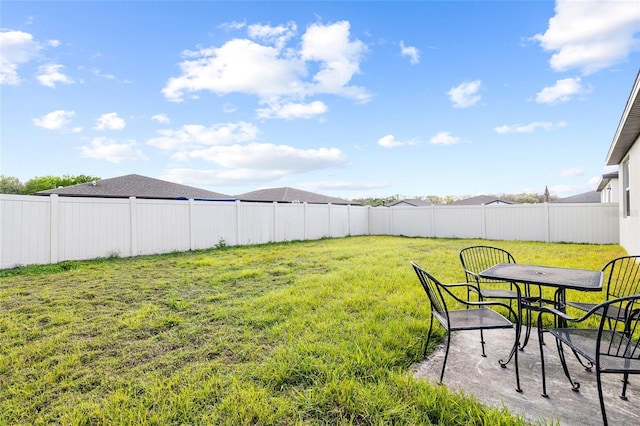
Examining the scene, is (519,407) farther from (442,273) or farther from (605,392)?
(442,273)

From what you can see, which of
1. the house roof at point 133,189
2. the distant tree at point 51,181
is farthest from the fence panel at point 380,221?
the distant tree at point 51,181

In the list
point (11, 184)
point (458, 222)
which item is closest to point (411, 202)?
point (458, 222)

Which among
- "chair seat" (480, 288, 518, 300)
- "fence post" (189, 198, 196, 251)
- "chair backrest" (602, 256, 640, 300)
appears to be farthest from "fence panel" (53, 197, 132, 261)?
"chair backrest" (602, 256, 640, 300)

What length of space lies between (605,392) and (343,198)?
28.7m

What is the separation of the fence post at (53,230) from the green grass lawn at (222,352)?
1.47 metres

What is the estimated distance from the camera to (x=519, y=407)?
178 centimetres

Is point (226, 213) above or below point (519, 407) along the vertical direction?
above

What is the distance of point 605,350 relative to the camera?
5.72 feet

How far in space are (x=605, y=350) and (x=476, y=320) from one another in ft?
2.35


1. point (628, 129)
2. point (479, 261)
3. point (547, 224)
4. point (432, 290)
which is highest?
point (628, 129)

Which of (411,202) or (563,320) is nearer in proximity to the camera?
(563,320)

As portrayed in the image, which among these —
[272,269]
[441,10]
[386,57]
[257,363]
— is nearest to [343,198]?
[386,57]

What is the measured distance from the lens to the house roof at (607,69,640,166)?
4.23 m

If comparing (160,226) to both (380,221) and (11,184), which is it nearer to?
(380,221)
